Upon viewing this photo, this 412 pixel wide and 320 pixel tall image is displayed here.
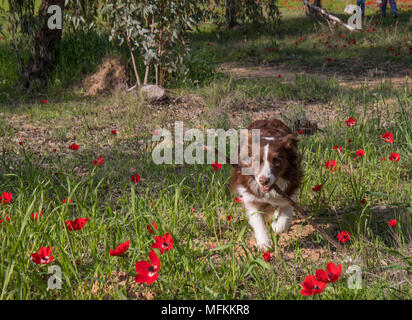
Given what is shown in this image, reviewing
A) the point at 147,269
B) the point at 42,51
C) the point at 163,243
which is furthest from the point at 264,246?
the point at 42,51

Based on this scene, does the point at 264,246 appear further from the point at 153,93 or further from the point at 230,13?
the point at 230,13

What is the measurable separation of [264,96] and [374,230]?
4629 mm

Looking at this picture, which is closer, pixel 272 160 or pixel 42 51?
pixel 272 160

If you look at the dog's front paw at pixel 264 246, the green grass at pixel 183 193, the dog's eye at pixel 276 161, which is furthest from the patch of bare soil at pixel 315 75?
the dog's front paw at pixel 264 246

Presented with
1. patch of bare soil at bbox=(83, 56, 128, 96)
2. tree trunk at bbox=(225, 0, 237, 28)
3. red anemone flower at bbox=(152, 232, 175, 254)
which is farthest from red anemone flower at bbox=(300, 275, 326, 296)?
tree trunk at bbox=(225, 0, 237, 28)

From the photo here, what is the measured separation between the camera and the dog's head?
2.70 metres

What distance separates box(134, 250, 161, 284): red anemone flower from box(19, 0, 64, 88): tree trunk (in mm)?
7257

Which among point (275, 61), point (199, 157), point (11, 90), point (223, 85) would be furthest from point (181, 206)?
point (275, 61)

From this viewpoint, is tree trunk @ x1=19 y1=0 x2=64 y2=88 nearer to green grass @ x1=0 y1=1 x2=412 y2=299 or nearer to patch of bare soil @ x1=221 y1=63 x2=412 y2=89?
green grass @ x1=0 y1=1 x2=412 y2=299

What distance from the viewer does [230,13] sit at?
1411 cm

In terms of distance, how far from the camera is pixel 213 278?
2408 mm

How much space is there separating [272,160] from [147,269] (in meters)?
1.28
